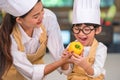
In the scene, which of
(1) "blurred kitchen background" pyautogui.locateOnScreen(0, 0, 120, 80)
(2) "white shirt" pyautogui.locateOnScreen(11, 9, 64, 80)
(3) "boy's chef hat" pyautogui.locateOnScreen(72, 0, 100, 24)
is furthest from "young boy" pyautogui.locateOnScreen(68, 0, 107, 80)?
(1) "blurred kitchen background" pyautogui.locateOnScreen(0, 0, 120, 80)

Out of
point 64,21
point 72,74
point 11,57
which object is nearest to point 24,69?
point 11,57

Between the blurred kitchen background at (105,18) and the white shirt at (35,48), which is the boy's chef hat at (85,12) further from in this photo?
the blurred kitchen background at (105,18)

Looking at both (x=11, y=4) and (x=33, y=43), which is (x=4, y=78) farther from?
(x=11, y=4)

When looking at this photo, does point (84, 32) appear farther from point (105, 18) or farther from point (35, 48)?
point (105, 18)

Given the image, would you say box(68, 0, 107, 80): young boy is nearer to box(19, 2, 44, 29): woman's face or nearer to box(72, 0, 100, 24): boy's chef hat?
box(72, 0, 100, 24): boy's chef hat

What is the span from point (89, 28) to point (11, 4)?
28 cm

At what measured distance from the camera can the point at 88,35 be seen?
118 cm

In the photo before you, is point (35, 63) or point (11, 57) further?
point (35, 63)

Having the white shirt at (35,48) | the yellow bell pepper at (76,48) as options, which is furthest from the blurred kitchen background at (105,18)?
the yellow bell pepper at (76,48)

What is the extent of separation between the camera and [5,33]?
1185 millimetres

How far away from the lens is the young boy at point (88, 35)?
3.86 feet

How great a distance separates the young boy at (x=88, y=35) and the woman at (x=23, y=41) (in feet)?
0.25

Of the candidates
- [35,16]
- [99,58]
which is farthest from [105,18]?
[35,16]

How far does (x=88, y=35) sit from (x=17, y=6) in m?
0.27
